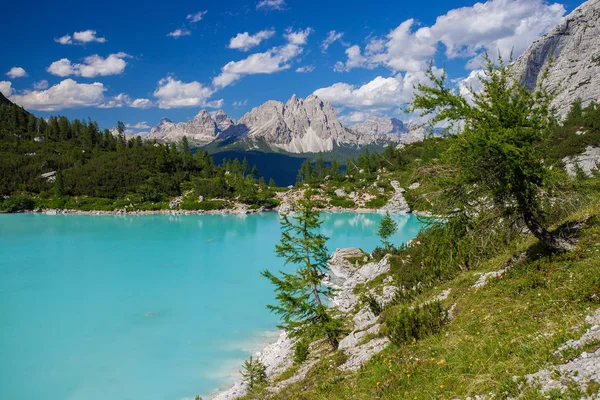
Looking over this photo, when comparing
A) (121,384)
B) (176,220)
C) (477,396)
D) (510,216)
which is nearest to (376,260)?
(121,384)

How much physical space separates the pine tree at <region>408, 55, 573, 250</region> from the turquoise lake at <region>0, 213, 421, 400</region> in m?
20.9

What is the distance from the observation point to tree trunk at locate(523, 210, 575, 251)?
35.9 ft

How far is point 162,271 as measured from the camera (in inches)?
2055

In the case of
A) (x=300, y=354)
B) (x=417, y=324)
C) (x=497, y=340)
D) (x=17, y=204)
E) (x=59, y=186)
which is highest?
(x=59, y=186)

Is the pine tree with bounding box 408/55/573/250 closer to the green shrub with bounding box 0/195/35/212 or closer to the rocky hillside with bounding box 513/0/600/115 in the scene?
the green shrub with bounding box 0/195/35/212

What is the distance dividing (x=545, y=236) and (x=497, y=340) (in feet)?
15.9

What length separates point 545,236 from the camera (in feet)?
36.6

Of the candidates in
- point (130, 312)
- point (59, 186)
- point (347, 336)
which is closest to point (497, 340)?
point (347, 336)

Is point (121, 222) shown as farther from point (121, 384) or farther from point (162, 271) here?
point (121, 384)

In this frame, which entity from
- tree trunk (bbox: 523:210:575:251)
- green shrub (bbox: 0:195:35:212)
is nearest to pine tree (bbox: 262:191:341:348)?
tree trunk (bbox: 523:210:575:251)

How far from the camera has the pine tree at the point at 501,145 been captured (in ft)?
32.2

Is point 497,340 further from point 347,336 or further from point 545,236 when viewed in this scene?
point 347,336

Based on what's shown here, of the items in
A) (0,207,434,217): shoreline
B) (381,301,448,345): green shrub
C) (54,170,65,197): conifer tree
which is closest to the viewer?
(381,301,448,345): green shrub

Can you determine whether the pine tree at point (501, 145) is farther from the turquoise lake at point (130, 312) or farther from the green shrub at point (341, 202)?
the green shrub at point (341, 202)
